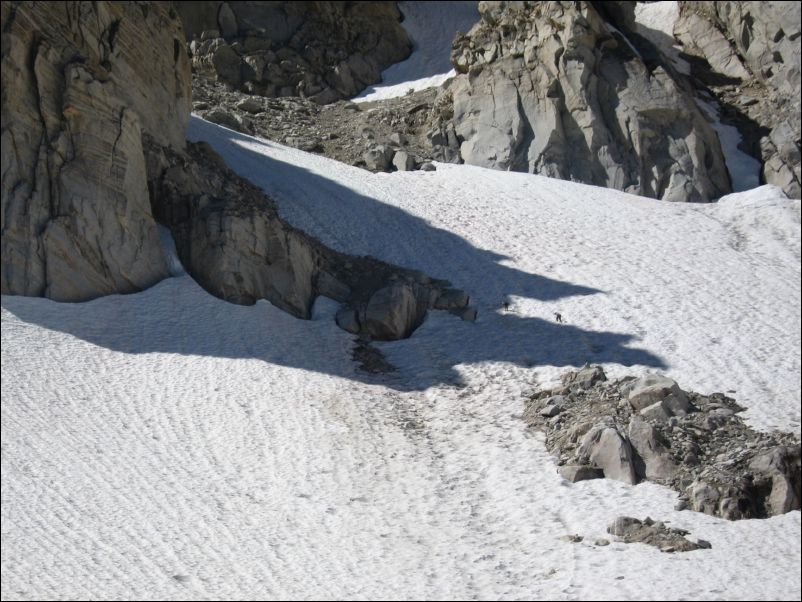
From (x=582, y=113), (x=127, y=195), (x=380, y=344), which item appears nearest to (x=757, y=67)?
(x=582, y=113)

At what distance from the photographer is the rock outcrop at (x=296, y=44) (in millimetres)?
A: 47031

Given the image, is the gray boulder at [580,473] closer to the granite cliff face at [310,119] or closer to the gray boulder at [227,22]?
the granite cliff face at [310,119]

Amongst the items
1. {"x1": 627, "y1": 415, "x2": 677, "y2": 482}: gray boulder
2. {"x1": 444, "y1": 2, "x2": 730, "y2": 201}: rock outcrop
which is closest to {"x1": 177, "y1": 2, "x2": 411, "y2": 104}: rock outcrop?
{"x1": 444, "y1": 2, "x2": 730, "y2": 201}: rock outcrop

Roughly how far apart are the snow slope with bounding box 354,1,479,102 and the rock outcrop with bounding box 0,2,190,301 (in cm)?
2252

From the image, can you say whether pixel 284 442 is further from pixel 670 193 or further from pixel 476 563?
pixel 670 193

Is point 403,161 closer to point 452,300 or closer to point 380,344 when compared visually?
point 452,300

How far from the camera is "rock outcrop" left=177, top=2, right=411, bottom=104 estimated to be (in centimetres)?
4703

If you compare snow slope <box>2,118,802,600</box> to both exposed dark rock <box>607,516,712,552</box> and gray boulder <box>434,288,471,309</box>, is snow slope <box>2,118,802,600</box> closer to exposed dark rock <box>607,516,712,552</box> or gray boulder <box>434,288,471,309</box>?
exposed dark rock <box>607,516,712,552</box>

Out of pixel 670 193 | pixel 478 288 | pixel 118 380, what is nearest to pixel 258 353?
pixel 118 380

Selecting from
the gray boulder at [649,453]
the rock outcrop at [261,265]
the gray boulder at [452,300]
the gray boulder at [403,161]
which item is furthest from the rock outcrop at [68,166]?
the gray boulder at [403,161]

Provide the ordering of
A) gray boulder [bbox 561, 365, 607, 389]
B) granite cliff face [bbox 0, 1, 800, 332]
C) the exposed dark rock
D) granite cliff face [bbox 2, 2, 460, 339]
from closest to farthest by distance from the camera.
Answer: the exposed dark rock, gray boulder [bbox 561, 365, 607, 389], granite cliff face [bbox 2, 2, 460, 339], granite cliff face [bbox 0, 1, 800, 332]

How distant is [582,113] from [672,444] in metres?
21.9

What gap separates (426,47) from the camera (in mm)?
51406

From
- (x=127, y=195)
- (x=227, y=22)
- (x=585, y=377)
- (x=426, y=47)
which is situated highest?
(x=227, y=22)
